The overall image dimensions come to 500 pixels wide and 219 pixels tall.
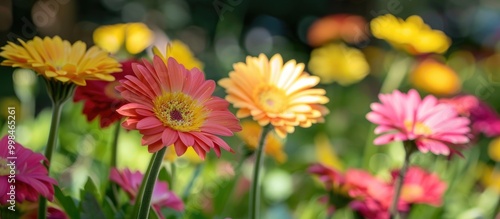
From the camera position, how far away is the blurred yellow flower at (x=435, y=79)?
1.38m

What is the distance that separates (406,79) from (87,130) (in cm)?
87

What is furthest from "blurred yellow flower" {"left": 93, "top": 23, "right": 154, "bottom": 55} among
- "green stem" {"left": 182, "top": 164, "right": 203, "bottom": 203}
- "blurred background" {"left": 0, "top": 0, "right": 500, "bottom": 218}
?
"green stem" {"left": 182, "top": 164, "right": 203, "bottom": 203}

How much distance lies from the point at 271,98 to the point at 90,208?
0.18 meters

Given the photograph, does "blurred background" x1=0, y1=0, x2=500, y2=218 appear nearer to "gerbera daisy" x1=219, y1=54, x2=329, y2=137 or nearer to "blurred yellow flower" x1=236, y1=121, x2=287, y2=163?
"blurred yellow flower" x1=236, y1=121, x2=287, y2=163

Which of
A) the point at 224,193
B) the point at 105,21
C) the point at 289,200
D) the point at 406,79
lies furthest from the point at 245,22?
the point at 224,193

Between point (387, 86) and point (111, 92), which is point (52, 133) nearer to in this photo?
point (111, 92)

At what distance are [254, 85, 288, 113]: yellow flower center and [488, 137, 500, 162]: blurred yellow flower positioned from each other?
60 cm

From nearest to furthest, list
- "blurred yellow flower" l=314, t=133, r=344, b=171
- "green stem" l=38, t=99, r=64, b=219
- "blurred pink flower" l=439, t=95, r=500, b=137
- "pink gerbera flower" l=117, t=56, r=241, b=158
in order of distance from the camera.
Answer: "pink gerbera flower" l=117, t=56, r=241, b=158, "green stem" l=38, t=99, r=64, b=219, "blurred pink flower" l=439, t=95, r=500, b=137, "blurred yellow flower" l=314, t=133, r=344, b=171

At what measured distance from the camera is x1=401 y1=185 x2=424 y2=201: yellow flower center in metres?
0.78

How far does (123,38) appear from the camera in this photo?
978mm

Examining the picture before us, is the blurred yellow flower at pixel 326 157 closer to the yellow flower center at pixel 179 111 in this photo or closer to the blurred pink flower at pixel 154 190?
the blurred pink flower at pixel 154 190

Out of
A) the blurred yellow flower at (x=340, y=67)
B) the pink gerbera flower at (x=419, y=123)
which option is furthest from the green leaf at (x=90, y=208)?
the blurred yellow flower at (x=340, y=67)

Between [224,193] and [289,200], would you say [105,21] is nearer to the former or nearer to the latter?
[289,200]

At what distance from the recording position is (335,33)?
183cm
